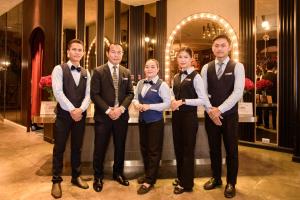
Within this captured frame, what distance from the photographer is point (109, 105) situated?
2.99 metres

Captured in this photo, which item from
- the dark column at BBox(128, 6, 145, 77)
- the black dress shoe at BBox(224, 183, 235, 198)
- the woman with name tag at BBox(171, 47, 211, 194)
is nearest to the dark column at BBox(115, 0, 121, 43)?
the dark column at BBox(128, 6, 145, 77)

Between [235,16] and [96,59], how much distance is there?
298cm

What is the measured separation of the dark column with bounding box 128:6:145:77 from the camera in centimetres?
675

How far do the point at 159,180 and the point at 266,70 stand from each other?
3.00 meters

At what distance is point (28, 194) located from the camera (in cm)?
291

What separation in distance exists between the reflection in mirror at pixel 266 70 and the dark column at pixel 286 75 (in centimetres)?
10

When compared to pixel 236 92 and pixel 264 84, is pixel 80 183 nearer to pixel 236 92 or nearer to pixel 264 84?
pixel 236 92

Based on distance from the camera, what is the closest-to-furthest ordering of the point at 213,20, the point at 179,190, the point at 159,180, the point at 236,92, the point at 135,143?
the point at 236,92
the point at 179,190
the point at 159,180
the point at 135,143
the point at 213,20

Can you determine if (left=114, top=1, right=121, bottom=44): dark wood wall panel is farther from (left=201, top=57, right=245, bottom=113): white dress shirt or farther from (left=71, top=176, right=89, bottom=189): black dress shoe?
(left=201, top=57, right=245, bottom=113): white dress shirt

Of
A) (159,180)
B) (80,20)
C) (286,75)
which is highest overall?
(80,20)

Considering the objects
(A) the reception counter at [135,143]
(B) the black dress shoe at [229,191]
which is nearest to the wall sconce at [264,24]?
(A) the reception counter at [135,143]

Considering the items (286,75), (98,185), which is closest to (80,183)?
(98,185)

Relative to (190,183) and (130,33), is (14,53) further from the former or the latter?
(190,183)

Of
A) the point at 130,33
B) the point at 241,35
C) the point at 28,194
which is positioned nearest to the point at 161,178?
the point at 28,194
